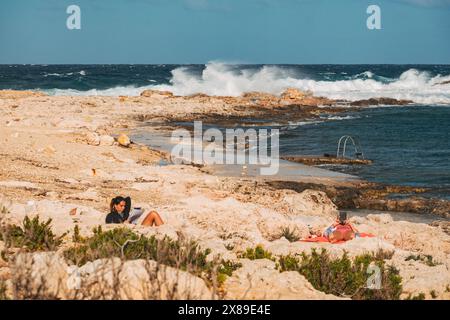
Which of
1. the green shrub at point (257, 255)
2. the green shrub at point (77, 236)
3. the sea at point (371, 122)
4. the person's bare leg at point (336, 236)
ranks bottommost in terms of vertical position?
the green shrub at point (257, 255)

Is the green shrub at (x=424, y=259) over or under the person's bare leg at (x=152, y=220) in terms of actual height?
under

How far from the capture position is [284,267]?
19.7 ft

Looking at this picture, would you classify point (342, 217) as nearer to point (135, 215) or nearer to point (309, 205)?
point (135, 215)

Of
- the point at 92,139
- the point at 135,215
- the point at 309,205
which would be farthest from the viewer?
the point at 92,139

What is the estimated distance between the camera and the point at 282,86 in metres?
56.8

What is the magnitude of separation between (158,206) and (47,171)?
3.55 meters

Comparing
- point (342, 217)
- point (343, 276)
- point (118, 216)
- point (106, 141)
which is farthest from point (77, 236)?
point (106, 141)

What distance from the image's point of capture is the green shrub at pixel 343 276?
542 centimetres

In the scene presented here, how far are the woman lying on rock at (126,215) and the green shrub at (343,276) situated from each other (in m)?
2.53

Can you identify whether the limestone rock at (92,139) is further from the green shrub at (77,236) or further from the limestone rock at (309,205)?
the green shrub at (77,236)

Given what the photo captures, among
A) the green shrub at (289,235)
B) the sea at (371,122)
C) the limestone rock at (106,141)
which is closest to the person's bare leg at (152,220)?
the green shrub at (289,235)

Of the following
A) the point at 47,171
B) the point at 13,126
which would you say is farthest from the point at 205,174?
the point at 13,126

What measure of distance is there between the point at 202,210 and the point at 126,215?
1.58 m

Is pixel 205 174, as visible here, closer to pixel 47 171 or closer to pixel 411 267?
pixel 47 171
